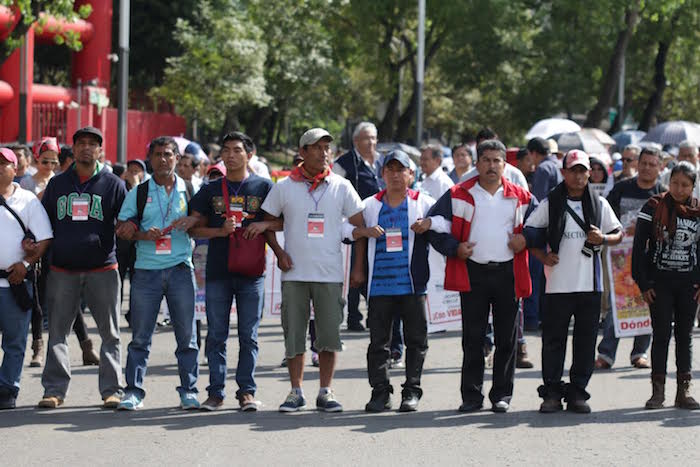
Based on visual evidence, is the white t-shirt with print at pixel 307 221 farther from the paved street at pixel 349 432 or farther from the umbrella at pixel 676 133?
the umbrella at pixel 676 133

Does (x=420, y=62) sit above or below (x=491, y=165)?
above

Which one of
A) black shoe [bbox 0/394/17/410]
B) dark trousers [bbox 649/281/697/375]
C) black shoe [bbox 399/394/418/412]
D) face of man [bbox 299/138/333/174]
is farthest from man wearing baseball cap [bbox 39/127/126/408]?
dark trousers [bbox 649/281/697/375]

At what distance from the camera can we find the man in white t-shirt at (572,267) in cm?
938

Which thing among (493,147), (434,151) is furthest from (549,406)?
(434,151)

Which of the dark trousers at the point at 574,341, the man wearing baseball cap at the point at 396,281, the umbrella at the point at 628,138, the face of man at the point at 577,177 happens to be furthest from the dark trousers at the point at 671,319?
the umbrella at the point at 628,138

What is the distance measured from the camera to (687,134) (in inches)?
1232

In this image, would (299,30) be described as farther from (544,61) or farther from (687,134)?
(687,134)

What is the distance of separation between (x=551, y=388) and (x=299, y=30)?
110 ft

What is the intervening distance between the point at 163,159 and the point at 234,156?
530 mm

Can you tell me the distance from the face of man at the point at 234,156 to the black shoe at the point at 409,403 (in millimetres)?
2036

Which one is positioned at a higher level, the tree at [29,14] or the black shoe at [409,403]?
the tree at [29,14]

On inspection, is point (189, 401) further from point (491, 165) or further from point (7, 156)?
point (491, 165)

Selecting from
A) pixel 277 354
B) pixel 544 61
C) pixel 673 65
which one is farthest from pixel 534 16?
pixel 277 354

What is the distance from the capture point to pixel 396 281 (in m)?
9.51
